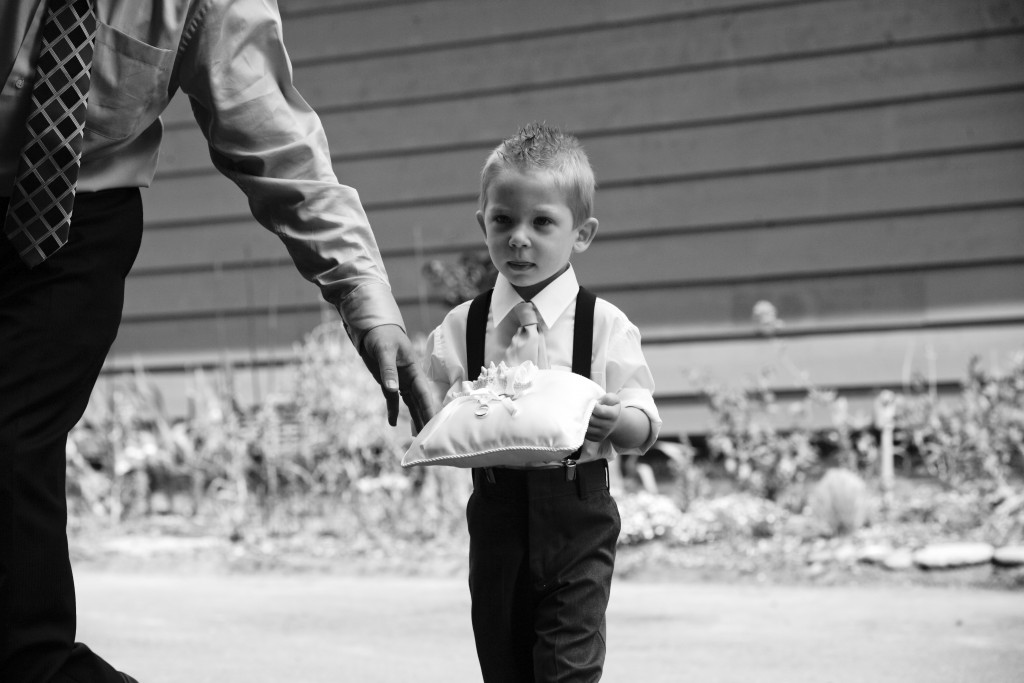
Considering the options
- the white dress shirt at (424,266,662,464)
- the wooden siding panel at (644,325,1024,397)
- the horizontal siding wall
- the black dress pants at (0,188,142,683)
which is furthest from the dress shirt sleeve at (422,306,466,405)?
the horizontal siding wall

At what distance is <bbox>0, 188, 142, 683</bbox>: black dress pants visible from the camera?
2029 mm

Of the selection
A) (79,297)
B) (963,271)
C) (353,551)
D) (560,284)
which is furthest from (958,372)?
(79,297)

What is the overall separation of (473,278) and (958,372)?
8.19ft

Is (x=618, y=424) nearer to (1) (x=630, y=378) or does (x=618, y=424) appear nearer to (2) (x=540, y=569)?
(1) (x=630, y=378)

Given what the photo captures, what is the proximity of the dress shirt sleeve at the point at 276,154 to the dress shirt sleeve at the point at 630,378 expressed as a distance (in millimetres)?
518

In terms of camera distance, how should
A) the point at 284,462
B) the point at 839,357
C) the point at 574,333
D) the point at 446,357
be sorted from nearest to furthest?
the point at 574,333 → the point at 446,357 → the point at 284,462 → the point at 839,357

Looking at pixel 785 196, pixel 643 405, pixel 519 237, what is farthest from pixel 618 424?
pixel 785 196

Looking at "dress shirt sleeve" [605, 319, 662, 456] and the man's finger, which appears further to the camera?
"dress shirt sleeve" [605, 319, 662, 456]

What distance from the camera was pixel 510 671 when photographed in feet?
8.50

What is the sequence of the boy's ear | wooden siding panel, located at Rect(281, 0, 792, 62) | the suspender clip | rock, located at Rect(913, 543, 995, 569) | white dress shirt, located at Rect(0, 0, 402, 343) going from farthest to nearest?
wooden siding panel, located at Rect(281, 0, 792, 62) → rock, located at Rect(913, 543, 995, 569) → the boy's ear → the suspender clip → white dress shirt, located at Rect(0, 0, 402, 343)

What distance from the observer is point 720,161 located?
6.88 metres

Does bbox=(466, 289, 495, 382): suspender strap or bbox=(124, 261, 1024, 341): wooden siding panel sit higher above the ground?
bbox=(124, 261, 1024, 341): wooden siding panel

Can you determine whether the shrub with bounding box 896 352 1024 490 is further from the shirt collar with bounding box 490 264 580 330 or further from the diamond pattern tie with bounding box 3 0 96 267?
the diamond pattern tie with bounding box 3 0 96 267

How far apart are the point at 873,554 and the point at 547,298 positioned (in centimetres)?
298
